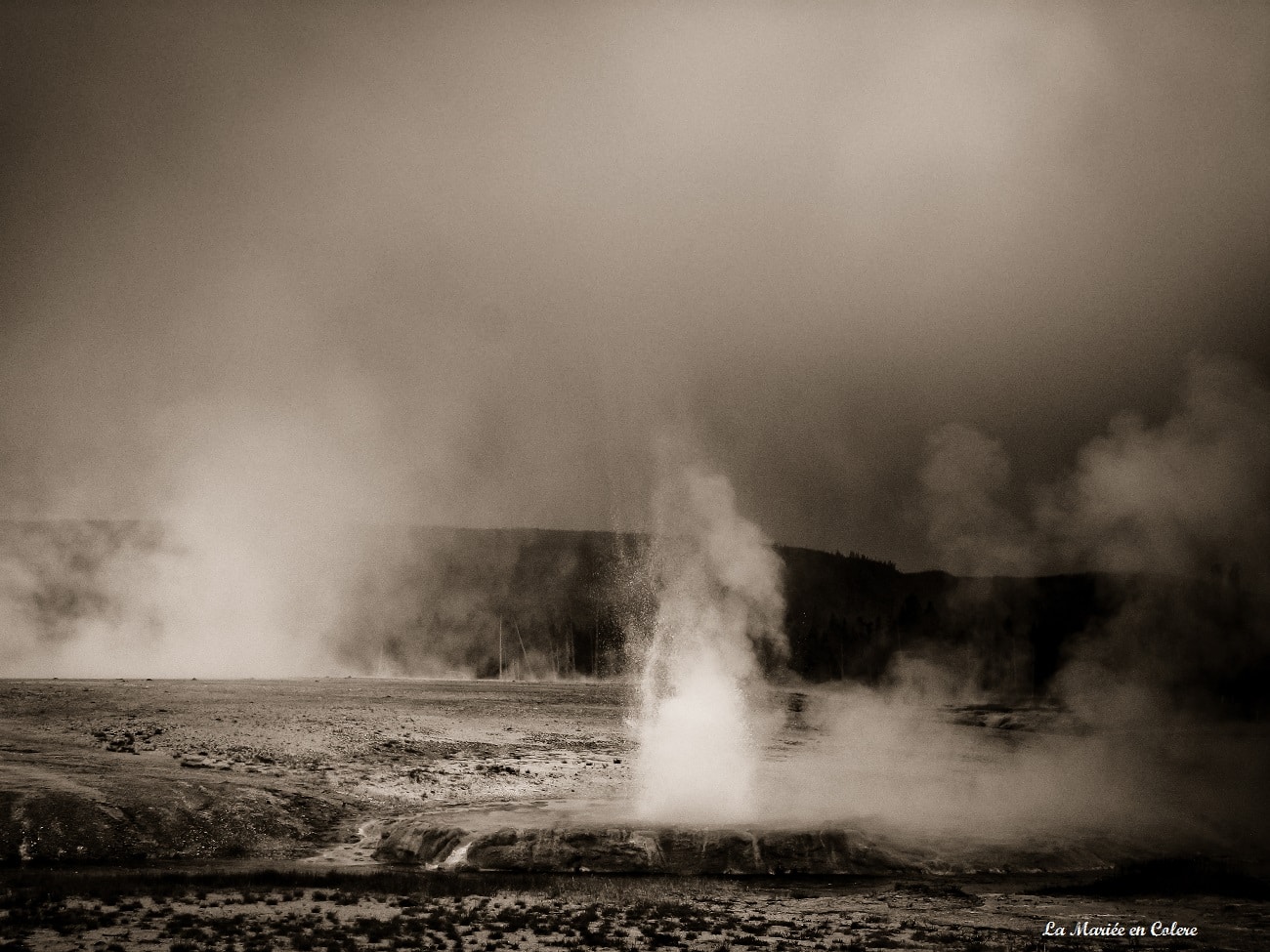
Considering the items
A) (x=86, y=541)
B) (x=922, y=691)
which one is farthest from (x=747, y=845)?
(x=86, y=541)

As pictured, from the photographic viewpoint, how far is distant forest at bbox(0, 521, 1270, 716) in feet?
159

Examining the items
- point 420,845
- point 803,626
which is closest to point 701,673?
point 420,845

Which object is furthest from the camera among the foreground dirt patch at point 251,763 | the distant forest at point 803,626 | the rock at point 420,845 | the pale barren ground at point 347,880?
the distant forest at point 803,626

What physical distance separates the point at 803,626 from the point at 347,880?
178 meters

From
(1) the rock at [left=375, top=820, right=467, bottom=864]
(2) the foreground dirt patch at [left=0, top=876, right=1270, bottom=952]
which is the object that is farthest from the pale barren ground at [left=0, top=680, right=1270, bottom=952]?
(1) the rock at [left=375, top=820, right=467, bottom=864]

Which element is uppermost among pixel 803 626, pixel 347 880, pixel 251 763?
pixel 803 626

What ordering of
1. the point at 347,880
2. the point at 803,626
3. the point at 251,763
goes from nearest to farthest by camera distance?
1. the point at 347,880
2. the point at 251,763
3. the point at 803,626

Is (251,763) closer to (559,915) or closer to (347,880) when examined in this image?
(347,880)

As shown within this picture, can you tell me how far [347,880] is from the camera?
82.9 ft

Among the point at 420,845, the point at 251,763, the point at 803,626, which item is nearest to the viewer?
the point at 420,845

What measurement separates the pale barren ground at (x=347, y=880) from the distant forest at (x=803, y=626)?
949 inches

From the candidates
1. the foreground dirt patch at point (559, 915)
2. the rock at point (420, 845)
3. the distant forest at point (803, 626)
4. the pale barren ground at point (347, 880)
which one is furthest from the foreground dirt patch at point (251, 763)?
the distant forest at point (803, 626)

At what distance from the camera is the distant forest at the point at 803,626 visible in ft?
159

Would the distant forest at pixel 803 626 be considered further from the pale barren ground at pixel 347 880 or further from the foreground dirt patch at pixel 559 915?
the foreground dirt patch at pixel 559 915
